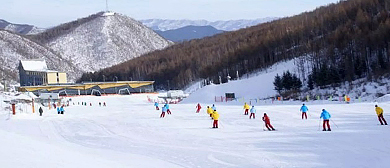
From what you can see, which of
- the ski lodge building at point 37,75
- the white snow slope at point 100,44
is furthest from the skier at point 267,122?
the white snow slope at point 100,44

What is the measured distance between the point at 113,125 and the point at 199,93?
1277 inches

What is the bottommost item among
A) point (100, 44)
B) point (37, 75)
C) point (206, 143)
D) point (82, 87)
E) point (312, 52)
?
point (206, 143)

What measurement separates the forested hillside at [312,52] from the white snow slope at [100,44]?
3893cm

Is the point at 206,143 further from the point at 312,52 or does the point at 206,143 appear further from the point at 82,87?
the point at 82,87

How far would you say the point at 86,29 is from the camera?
19500cm

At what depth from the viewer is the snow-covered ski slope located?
1313 cm

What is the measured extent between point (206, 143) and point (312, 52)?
51.1 m

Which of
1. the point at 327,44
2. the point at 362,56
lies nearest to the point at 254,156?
the point at 362,56

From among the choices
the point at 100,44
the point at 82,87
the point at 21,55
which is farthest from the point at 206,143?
the point at 100,44

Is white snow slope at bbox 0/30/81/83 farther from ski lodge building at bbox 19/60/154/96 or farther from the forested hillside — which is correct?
ski lodge building at bbox 19/60/154/96

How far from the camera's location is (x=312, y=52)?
215 feet

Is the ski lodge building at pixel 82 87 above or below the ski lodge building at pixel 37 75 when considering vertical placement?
below

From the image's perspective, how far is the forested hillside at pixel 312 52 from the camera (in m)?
52.8

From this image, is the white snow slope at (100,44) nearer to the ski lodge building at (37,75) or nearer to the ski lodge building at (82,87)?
the ski lodge building at (37,75)
